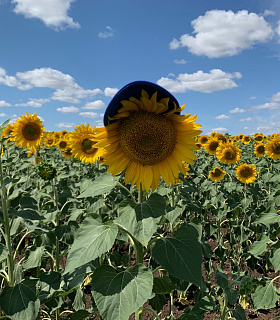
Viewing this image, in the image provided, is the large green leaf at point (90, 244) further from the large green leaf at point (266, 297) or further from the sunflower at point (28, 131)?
the sunflower at point (28, 131)

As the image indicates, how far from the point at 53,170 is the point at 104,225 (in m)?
2.36

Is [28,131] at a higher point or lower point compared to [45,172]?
higher

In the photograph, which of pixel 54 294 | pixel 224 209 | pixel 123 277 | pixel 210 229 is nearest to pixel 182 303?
pixel 210 229

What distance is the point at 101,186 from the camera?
67.8 inches

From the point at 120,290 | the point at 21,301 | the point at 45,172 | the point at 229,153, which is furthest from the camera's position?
the point at 229,153

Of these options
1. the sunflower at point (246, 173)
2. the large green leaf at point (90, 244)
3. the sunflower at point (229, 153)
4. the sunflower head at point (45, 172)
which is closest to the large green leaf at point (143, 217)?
the large green leaf at point (90, 244)

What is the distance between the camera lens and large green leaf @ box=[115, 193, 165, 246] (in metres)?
1.44

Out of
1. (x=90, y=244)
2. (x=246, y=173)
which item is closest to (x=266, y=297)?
(x=90, y=244)

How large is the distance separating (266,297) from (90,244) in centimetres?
192

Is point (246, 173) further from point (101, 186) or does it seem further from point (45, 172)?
point (101, 186)

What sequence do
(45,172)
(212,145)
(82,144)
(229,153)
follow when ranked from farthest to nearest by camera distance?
1. (212,145)
2. (229,153)
3. (82,144)
4. (45,172)

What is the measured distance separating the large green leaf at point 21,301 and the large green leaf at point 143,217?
1.10 metres

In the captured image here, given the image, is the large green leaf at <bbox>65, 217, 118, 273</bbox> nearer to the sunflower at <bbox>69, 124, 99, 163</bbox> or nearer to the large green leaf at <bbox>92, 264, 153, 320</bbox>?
the large green leaf at <bbox>92, 264, 153, 320</bbox>

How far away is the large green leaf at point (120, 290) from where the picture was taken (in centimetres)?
139
